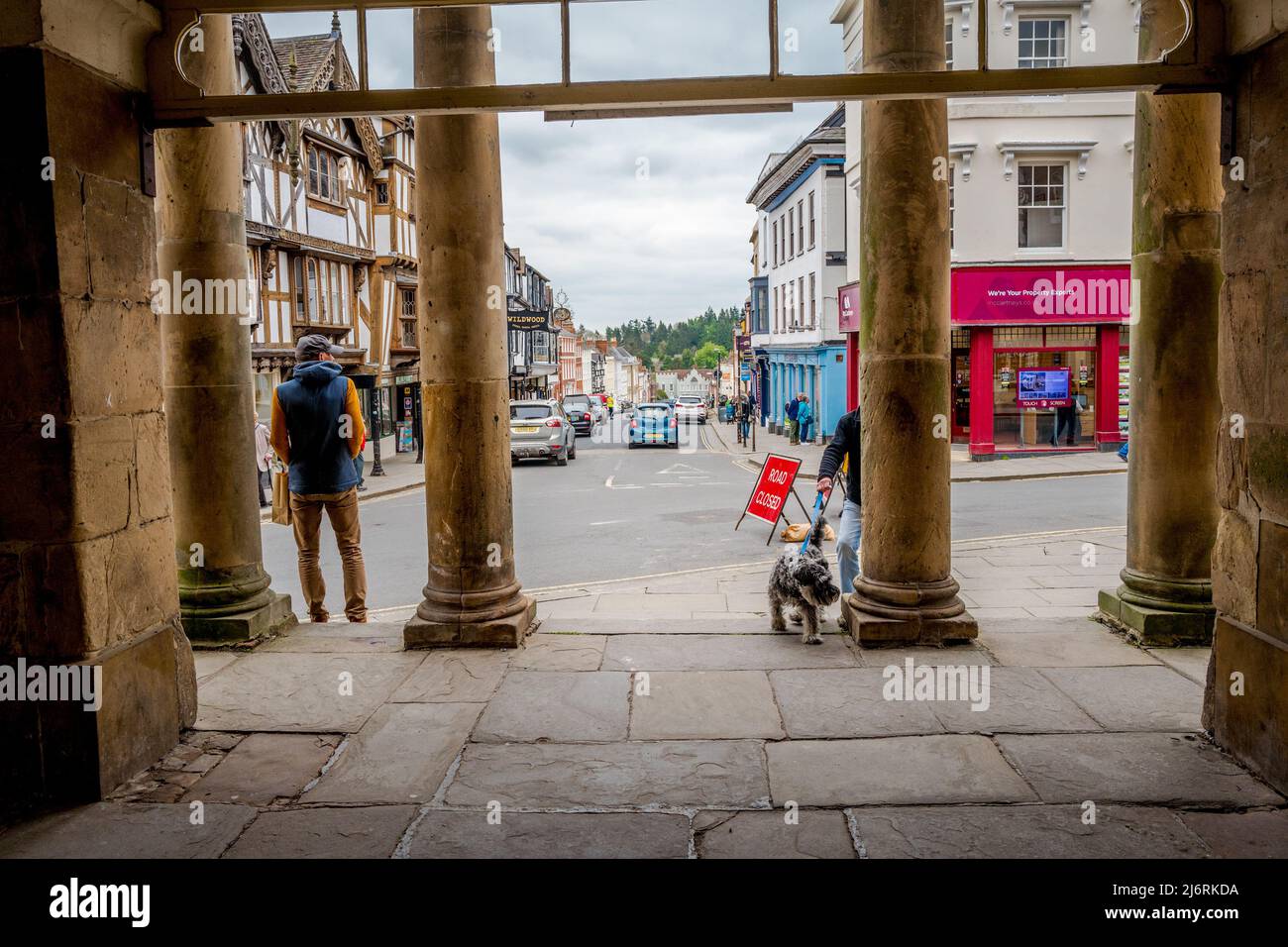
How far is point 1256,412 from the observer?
4.12m

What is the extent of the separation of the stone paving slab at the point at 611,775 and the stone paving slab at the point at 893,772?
0.14 meters

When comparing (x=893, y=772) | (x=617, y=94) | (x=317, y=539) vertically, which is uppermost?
(x=617, y=94)

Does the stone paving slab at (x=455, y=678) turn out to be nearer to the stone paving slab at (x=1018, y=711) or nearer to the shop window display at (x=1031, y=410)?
the stone paving slab at (x=1018, y=711)

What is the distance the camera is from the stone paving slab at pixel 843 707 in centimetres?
479

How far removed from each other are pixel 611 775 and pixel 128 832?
6.37 ft

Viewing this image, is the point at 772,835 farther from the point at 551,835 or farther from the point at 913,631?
the point at 913,631

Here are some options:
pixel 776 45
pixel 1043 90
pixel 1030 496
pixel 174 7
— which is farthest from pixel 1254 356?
pixel 1030 496

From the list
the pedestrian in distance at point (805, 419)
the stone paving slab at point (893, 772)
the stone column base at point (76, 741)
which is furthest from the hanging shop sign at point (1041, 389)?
the stone column base at point (76, 741)

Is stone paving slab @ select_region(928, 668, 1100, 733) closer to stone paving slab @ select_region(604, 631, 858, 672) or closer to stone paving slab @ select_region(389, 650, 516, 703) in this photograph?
stone paving slab @ select_region(604, 631, 858, 672)

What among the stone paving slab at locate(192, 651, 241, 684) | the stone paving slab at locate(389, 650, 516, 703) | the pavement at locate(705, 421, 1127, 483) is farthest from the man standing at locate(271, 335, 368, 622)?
the pavement at locate(705, 421, 1127, 483)

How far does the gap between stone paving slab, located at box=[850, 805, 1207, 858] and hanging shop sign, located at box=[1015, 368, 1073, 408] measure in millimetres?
21890

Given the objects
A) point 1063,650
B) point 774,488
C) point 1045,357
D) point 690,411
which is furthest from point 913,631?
point 690,411

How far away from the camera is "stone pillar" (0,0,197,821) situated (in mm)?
3867

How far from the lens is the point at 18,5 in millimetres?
3764
